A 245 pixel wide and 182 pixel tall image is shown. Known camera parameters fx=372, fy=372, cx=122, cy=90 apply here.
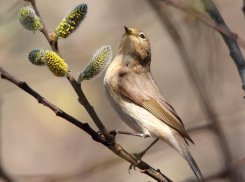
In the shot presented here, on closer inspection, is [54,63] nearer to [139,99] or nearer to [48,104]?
[48,104]

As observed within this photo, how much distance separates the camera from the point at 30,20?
2148 millimetres

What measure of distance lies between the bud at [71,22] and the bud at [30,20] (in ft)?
0.40

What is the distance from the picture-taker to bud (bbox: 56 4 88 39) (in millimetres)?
2219

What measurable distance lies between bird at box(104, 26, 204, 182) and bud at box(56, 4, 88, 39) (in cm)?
159

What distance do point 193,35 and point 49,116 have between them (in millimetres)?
3905

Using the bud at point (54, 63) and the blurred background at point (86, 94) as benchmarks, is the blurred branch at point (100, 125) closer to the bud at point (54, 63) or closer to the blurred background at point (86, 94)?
the bud at point (54, 63)

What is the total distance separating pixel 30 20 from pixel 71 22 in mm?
245

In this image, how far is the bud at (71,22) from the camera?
87.4 inches

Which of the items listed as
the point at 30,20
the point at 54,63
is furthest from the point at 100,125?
the point at 30,20

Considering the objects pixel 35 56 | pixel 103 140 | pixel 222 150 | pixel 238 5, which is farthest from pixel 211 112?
pixel 238 5

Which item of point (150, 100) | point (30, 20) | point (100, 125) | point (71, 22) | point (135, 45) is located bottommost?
point (150, 100)

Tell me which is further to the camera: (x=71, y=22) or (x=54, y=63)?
(x=71, y=22)

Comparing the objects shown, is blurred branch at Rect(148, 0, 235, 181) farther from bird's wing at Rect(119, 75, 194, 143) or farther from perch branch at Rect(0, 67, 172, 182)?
bird's wing at Rect(119, 75, 194, 143)

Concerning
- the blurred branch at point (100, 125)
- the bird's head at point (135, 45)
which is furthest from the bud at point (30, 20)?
the bird's head at point (135, 45)
